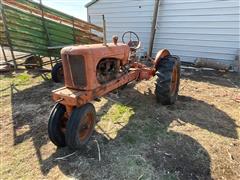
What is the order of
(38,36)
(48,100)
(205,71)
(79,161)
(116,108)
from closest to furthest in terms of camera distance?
(79,161), (116,108), (48,100), (38,36), (205,71)

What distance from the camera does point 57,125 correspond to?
3.00 m

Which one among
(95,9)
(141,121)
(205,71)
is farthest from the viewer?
(95,9)

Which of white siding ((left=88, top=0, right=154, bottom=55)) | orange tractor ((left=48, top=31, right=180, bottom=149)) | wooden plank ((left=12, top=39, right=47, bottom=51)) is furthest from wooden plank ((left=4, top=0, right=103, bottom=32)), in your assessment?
orange tractor ((left=48, top=31, right=180, bottom=149))

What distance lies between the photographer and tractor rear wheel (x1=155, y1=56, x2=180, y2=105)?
4.14 metres

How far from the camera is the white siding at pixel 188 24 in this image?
7215 mm

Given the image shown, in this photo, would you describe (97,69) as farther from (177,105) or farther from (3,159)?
(177,105)

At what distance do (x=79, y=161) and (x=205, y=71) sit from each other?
569cm

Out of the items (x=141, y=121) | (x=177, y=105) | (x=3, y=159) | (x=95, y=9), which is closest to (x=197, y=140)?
(x=141, y=121)

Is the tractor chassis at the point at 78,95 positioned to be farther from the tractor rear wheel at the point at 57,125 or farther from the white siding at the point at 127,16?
the white siding at the point at 127,16

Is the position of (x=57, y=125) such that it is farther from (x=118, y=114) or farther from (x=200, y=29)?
(x=200, y=29)

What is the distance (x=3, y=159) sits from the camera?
2.92 m

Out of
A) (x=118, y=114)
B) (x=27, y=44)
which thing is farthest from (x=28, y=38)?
(x=118, y=114)

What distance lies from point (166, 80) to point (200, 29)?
14.8 ft

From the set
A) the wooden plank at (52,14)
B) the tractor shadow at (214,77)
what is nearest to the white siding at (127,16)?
the wooden plank at (52,14)
